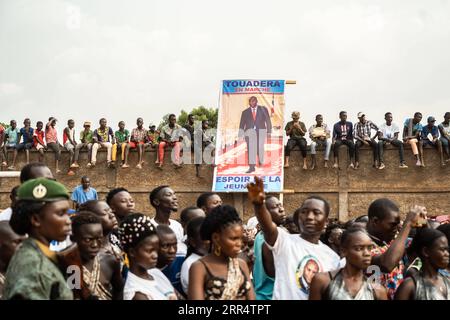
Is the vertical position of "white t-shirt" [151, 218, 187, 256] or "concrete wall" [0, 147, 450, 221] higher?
"concrete wall" [0, 147, 450, 221]

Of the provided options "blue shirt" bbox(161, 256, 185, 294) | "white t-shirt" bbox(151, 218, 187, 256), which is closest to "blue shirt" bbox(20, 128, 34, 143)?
"white t-shirt" bbox(151, 218, 187, 256)

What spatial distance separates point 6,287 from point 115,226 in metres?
2.30

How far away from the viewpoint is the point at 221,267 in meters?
3.52

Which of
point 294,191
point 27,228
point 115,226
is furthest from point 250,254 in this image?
point 294,191

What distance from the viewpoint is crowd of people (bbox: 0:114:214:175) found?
16422mm

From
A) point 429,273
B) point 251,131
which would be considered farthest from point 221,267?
point 251,131

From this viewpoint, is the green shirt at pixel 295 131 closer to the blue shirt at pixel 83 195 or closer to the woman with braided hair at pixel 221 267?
the blue shirt at pixel 83 195

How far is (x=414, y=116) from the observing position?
15.4 metres

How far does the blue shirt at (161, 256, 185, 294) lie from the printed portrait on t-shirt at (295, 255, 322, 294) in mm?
941

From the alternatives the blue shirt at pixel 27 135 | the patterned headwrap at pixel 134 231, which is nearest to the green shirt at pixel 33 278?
the patterned headwrap at pixel 134 231

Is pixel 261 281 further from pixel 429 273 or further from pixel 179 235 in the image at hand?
pixel 179 235

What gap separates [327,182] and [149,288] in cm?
1330

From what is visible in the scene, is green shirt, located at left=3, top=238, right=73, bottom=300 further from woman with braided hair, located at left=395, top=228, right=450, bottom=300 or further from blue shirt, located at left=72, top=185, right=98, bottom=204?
blue shirt, located at left=72, top=185, right=98, bottom=204

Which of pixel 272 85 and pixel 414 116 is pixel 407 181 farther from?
pixel 272 85
